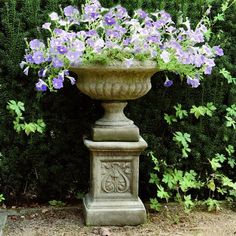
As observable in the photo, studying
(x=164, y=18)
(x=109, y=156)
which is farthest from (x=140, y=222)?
(x=164, y=18)

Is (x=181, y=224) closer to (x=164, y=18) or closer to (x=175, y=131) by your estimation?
(x=175, y=131)

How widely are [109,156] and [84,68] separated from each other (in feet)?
2.32

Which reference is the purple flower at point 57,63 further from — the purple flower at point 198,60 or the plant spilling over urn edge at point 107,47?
the purple flower at point 198,60

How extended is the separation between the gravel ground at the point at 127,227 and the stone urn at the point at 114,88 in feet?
2.15

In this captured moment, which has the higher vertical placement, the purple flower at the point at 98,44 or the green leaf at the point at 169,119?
the purple flower at the point at 98,44

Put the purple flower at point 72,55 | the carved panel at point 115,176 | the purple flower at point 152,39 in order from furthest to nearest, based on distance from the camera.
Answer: the carved panel at point 115,176, the purple flower at point 152,39, the purple flower at point 72,55

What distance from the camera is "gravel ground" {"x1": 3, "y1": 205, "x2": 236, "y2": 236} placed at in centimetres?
412

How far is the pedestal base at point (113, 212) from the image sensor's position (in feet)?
13.7

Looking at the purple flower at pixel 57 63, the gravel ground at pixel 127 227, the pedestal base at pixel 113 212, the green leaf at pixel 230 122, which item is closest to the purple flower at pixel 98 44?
the purple flower at pixel 57 63

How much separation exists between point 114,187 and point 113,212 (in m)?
0.18

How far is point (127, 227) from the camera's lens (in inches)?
165

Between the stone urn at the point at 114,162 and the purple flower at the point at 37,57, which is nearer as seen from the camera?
the purple flower at the point at 37,57

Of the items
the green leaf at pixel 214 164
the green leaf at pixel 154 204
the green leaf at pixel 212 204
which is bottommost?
the green leaf at pixel 212 204

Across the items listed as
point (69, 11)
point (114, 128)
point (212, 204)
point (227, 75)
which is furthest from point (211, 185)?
point (69, 11)
